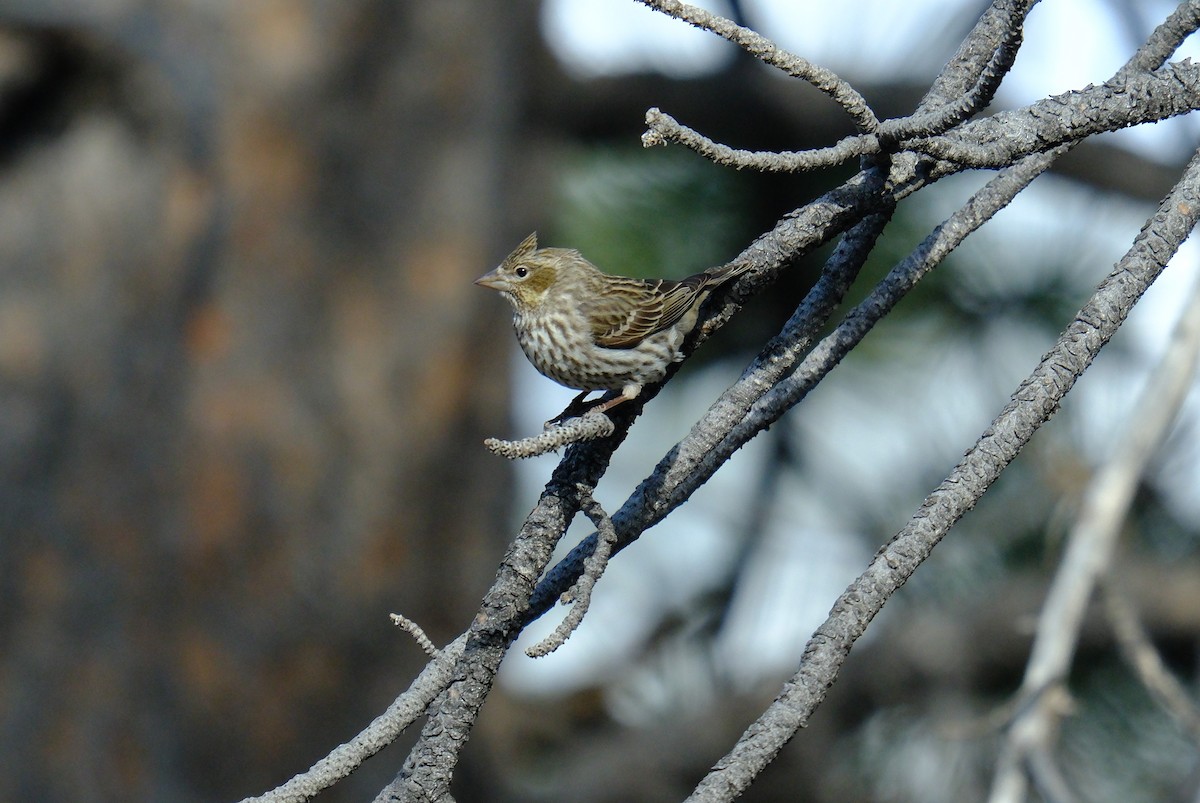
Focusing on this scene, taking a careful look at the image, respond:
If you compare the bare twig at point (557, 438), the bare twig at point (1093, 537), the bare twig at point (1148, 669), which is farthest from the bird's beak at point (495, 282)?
the bare twig at point (557, 438)

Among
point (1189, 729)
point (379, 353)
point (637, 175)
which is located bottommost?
point (1189, 729)

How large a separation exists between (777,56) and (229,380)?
4.18 meters

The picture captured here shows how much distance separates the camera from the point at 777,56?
144 cm

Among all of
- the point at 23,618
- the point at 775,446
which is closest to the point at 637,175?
the point at 775,446

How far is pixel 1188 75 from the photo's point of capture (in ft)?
5.52

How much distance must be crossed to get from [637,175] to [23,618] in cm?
406

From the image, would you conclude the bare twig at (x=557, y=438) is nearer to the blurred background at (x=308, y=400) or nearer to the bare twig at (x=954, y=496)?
the bare twig at (x=954, y=496)

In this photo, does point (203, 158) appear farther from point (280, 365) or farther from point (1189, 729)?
point (1189, 729)

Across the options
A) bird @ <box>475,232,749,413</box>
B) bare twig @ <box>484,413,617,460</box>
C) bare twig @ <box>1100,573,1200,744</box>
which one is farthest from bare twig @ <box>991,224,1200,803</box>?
bare twig @ <box>484,413,617,460</box>

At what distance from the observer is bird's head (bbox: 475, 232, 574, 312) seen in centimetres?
360

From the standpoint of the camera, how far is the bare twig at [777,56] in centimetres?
143

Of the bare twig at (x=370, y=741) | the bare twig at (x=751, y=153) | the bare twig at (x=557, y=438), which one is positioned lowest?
the bare twig at (x=370, y=741)

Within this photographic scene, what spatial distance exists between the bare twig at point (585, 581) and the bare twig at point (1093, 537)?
4.85 feet

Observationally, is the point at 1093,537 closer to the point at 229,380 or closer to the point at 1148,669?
the point at 1148,669
